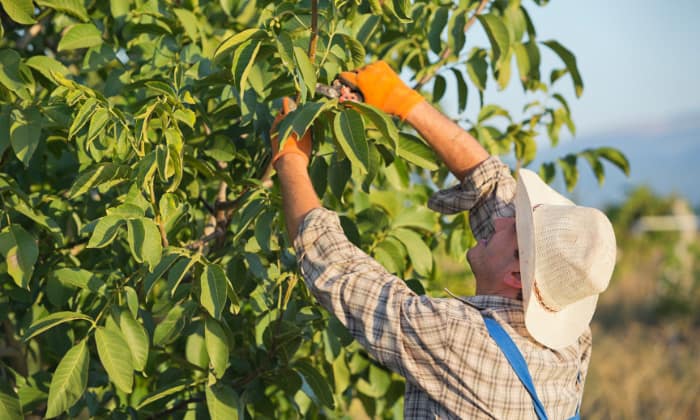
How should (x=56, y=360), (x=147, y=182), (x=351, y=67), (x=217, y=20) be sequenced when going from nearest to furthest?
(x=147, y=182) < (x=351, y=67) < (x=56, y=360) < (x=217, y=20)

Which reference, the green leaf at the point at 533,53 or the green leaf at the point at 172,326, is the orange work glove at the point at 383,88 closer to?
the green leaf at the point at 533,53

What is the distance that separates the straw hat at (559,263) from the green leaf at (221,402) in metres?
0.62

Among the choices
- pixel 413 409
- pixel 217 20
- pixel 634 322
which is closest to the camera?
pixel 413 409

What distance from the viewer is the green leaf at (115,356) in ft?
5.12

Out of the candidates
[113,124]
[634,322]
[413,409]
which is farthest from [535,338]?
[634,322]

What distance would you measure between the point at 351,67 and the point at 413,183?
0.76 meters

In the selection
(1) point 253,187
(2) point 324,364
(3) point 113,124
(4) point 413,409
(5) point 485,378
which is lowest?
(2) point 324,364

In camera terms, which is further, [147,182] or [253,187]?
[253,187]

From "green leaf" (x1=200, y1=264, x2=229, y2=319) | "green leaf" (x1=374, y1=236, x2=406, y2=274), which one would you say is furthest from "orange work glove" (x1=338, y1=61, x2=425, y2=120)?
"green leaf" (x1=200, y1=264, x2=229, y2=319)

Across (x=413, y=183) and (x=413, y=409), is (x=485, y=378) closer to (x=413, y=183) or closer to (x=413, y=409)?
(x=413, y=409)

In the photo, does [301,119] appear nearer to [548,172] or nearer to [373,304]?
[373,304]

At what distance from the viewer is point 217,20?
7.84ft

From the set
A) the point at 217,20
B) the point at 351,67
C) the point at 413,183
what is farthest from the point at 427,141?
the point at 217,20

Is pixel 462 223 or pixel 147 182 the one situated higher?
pixel 147 182
